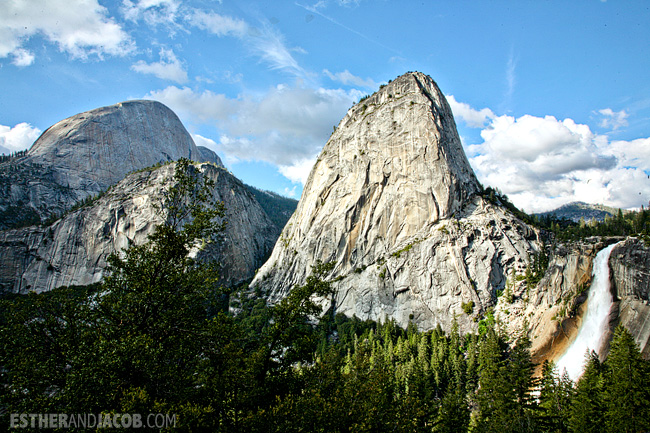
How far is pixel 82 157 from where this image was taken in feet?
367

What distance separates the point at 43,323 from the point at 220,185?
3672 inches

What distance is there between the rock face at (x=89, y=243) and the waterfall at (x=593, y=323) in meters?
72.1

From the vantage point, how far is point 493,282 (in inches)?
2237

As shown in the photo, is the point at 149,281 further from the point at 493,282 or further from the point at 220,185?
the point at 220,185

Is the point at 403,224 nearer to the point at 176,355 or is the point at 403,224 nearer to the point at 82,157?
the point at 176,355

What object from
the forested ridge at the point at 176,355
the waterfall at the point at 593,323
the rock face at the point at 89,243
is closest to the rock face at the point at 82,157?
the rock face at the point at 89,243

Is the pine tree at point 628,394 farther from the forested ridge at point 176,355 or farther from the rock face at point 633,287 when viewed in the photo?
the forested ridge at point 176,355

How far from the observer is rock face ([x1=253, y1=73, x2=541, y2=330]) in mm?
59031

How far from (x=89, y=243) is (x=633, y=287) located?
359 feet

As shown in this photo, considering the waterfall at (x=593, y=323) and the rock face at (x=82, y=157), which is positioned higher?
the rock face at (x=82, y=157)

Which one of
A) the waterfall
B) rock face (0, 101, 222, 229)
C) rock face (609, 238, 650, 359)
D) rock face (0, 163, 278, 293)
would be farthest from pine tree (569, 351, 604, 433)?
rock face (0, 101, 222, 229)

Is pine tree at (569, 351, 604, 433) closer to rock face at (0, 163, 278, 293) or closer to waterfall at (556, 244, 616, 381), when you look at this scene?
waterfall at (556, 244, 616, 381)

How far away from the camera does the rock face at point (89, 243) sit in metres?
80.7

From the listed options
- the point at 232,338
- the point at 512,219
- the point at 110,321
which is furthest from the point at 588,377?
the point at 512,219
